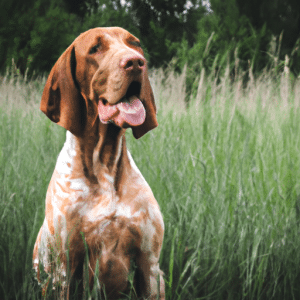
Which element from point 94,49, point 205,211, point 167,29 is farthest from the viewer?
point 167,29

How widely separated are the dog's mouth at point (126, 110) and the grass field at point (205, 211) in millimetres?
483

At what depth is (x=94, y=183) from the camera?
1.04 meters

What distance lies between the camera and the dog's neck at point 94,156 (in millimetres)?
1040

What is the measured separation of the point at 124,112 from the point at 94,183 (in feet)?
0.86

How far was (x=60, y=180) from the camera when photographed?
104 cm

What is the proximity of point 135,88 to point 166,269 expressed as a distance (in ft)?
2.90

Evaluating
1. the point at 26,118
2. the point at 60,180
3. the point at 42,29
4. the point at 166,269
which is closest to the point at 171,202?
the point at 166,269

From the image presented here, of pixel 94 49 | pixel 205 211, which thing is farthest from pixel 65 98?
pixel 205 211

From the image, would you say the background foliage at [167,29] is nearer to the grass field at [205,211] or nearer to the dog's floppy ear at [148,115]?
the grass field at [205,211]

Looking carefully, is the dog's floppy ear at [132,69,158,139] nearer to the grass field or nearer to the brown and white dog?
the brown and white dog

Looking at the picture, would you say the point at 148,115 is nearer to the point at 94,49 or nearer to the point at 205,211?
the point at 94,49

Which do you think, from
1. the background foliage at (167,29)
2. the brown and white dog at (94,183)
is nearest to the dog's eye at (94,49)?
the brown and white dog at (94,183)

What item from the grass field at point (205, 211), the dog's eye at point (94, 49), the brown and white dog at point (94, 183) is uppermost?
the dog's eye at point (94, 49)

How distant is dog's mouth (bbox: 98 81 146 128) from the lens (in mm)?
880
